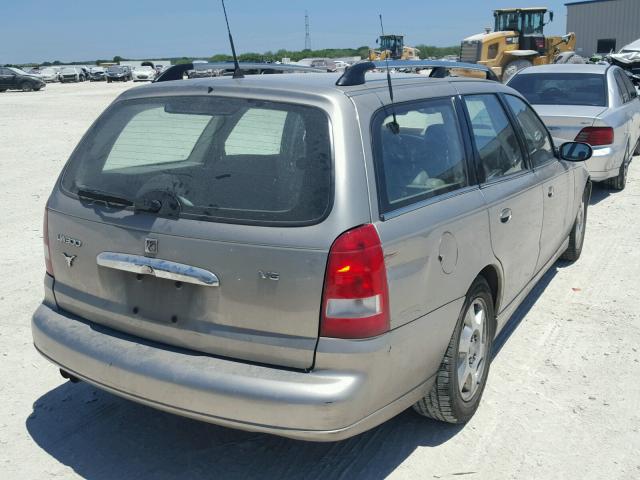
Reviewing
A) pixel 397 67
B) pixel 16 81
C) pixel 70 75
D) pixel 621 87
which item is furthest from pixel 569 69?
pixel 70 75

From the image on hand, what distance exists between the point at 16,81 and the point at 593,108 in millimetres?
42405

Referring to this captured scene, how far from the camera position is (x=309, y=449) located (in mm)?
3561

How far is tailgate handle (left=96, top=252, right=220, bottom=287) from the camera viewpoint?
2.98m

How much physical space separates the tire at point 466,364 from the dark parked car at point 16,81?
4591 cm

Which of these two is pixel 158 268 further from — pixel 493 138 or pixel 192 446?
pixel 493 138

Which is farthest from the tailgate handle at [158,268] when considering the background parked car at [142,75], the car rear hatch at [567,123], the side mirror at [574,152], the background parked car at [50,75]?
the background parked car at [50,75]

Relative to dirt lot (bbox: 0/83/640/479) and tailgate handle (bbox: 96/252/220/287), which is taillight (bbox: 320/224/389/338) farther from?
dirt lot (bbox: 0/83/640/479)

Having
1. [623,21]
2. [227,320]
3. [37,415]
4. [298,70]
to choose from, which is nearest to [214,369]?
[227,320]

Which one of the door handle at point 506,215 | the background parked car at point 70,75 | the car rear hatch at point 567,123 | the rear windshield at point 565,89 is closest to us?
the door handle at point 506,215

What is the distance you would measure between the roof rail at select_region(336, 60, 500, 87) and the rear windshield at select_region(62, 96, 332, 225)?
1.06 feet

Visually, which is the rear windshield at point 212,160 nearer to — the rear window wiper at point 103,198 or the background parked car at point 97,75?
the rear window wiper at point 103,198

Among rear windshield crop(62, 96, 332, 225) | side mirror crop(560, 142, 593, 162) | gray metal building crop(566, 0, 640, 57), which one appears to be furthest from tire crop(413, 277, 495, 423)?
gray metal building crop(566, 0, 640, 57)

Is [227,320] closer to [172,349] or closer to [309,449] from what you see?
[172,349]

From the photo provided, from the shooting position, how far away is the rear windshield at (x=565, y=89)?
9.55 m
